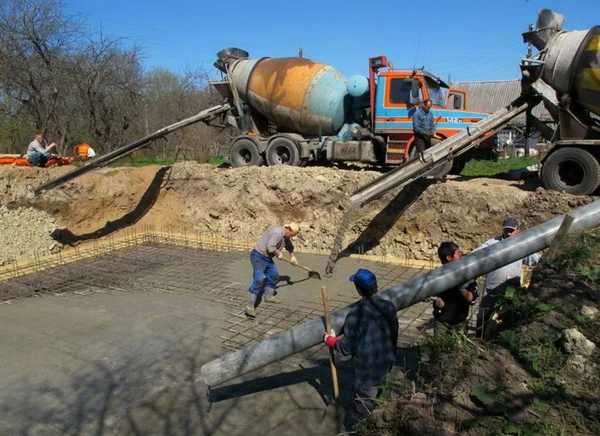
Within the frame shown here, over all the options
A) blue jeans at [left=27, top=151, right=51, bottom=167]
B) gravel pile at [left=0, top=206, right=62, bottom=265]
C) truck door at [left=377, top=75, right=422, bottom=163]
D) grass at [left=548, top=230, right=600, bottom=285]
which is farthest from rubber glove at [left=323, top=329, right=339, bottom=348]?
blue jeans at [left=27, top=151, right=51, bottom=167]

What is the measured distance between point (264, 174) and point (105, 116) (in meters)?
9.75

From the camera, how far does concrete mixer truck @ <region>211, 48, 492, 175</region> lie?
864 cm

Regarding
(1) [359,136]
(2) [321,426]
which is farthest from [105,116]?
(2) [321,426]

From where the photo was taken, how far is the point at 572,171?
7.05 metres

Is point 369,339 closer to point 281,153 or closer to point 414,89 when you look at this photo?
point 414,89

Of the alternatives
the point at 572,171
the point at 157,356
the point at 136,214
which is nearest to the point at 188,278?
the point at 157,356

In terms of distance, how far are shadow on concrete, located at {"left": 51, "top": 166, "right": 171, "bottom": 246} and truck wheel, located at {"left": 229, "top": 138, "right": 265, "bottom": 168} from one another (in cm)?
184

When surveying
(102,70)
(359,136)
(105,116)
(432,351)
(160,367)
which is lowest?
(160,367)

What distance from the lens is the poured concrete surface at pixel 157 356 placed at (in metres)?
3.64

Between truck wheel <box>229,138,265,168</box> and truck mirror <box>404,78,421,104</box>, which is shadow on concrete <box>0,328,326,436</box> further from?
truck wheel <box>229,138,265,168</box>

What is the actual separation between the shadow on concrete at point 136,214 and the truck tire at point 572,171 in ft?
27.4

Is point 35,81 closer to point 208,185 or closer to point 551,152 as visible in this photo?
point 208,185

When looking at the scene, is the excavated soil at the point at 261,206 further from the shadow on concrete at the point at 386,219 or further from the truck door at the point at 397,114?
the truck door at the point at 397,114

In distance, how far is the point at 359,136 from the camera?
936 cm
